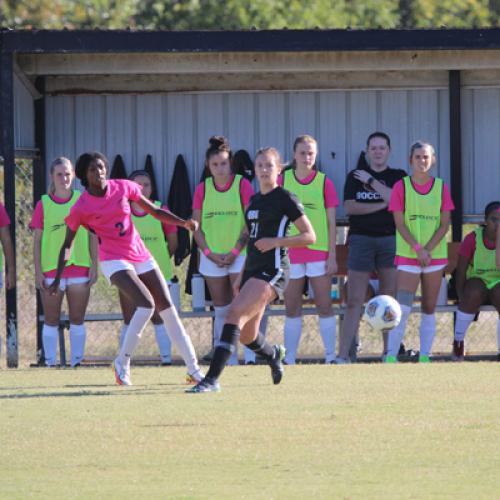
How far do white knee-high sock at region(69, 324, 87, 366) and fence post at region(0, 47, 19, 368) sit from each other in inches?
32.3

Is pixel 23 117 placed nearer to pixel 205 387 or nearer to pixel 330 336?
pixel 330 336

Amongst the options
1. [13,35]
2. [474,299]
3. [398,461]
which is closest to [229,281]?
[474,299]

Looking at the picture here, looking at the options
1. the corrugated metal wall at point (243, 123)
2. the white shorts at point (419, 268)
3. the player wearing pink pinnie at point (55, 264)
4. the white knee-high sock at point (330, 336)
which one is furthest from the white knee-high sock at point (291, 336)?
the corrugated metal wall at point (243, 123)

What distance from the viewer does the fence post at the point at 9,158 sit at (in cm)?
1559

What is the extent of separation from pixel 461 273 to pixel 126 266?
5158 millimetres

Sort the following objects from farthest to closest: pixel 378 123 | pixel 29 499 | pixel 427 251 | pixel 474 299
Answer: pixel 378 123 < pixel 474 299 < pixel 427 251 < pixel 29 499

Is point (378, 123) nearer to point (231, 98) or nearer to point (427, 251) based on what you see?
point (231, 98)

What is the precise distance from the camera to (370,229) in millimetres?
14812

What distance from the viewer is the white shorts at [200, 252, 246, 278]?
14625 millimetres

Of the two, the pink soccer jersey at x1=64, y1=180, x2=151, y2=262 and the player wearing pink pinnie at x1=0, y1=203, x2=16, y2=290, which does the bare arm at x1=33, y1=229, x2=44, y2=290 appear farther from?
the pink soccer jersey at x1=64, y1=180, x2=151, y2=262

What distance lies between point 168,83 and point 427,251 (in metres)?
4.16

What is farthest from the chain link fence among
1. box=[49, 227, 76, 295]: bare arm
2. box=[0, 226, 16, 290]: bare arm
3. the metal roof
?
box=[49, 227, 76, 295]: bare arm

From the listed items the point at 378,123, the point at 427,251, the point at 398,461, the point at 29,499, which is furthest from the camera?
the point at 378,123

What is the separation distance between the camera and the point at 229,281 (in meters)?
14.8
